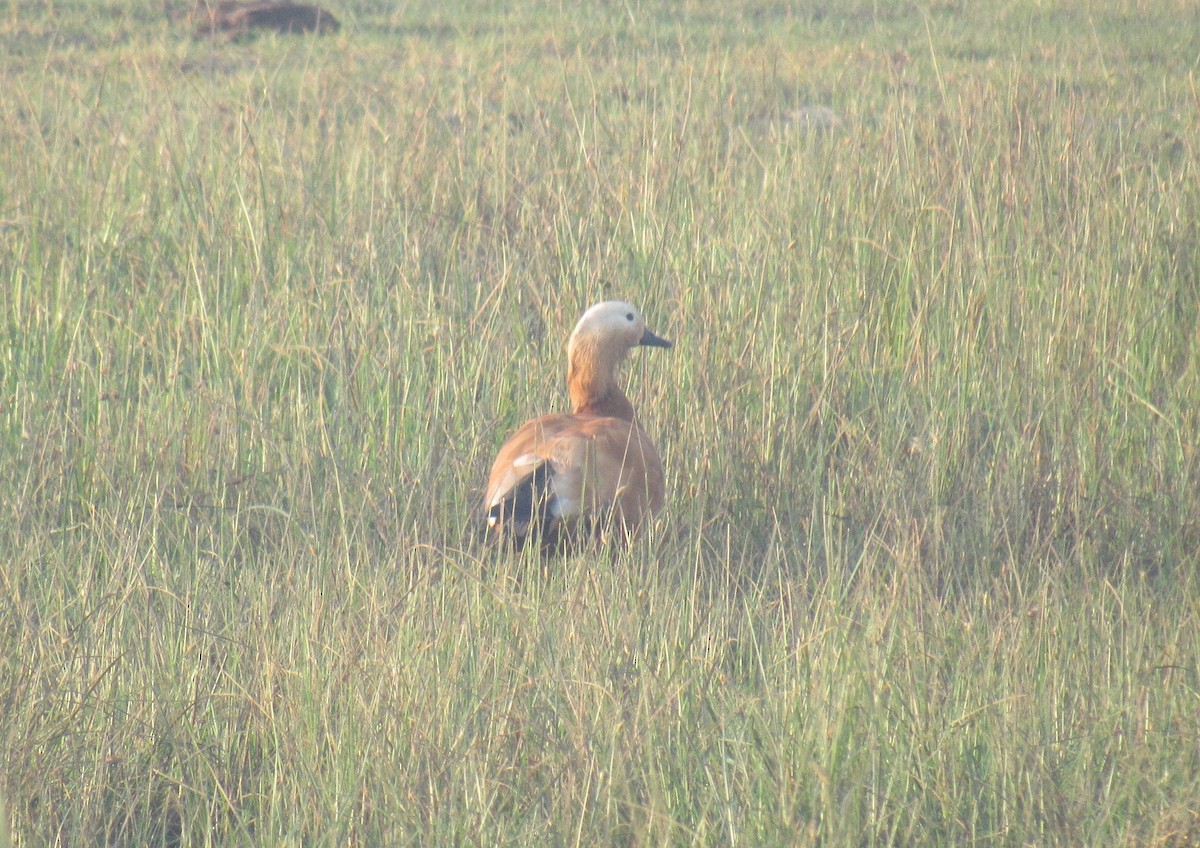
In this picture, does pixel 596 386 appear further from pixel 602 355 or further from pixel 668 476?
pixel 668 476

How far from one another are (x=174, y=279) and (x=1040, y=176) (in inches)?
116

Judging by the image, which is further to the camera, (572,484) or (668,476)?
(668,476)

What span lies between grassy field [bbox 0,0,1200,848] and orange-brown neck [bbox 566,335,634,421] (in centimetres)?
22

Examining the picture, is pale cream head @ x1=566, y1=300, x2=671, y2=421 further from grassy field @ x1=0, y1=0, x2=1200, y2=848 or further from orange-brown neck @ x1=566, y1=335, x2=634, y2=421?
grassy field @ x1=0, y1=0, x2=1200, y2=848

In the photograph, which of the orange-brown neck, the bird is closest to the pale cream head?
the orange-brown neck

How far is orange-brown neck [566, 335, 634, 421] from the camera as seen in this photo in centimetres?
315

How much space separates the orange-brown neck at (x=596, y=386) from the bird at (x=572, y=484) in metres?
0.15

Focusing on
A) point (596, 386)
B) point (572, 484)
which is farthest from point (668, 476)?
point (572, 484)

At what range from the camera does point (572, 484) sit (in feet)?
8.91

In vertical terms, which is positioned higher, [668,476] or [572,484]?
[572,484]

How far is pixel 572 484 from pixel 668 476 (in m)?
0.53

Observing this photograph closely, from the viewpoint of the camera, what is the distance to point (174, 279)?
3.98m

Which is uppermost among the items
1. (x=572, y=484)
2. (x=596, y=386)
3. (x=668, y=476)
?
(x=596, y=386)

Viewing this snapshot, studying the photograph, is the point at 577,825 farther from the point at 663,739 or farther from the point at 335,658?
the point at 335,658
